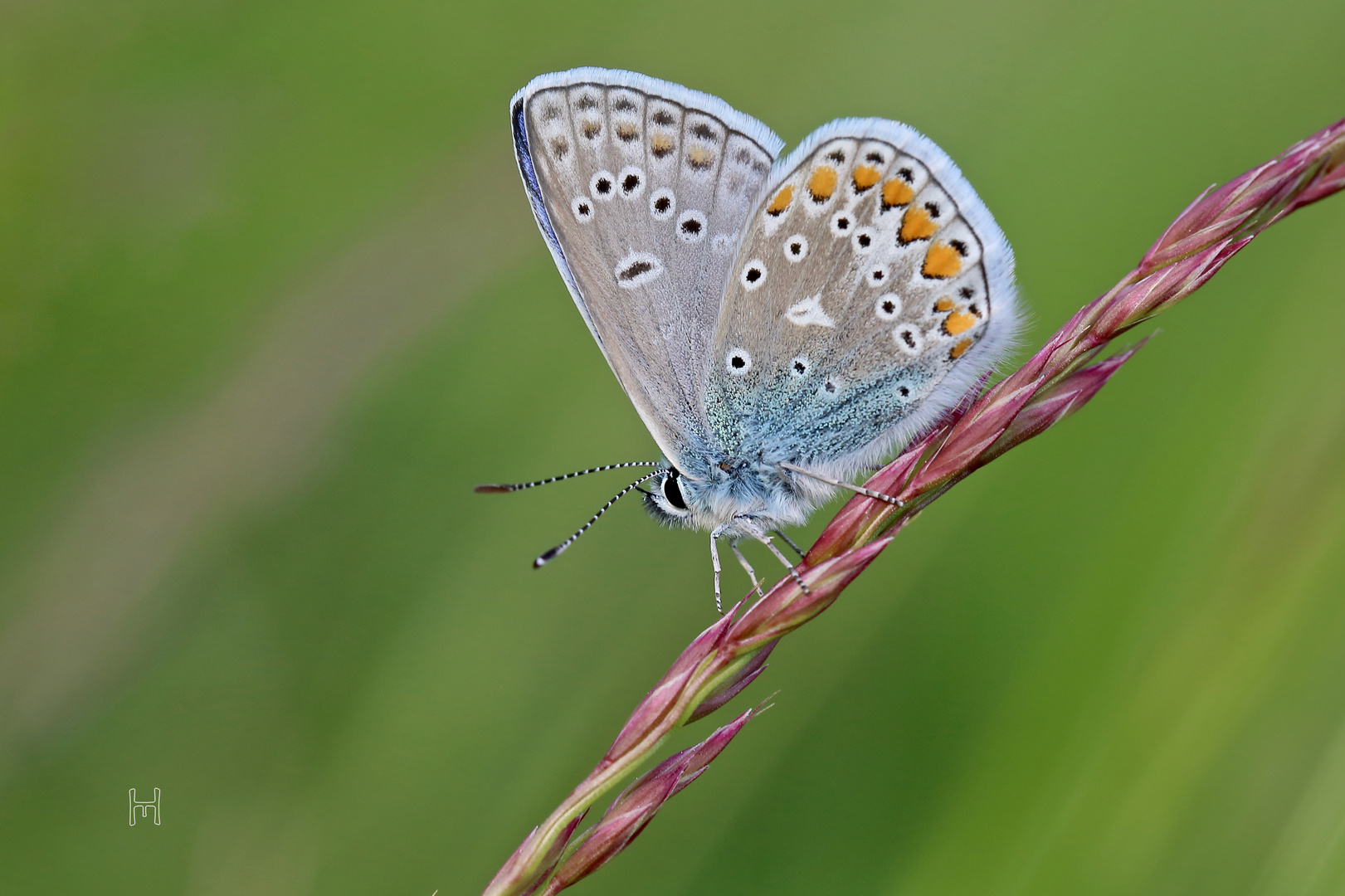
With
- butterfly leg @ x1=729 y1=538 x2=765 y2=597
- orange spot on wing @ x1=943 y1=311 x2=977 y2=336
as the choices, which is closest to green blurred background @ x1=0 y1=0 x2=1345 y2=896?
butterfly leg @ x1=729 y1=538 x2=765 y2=597

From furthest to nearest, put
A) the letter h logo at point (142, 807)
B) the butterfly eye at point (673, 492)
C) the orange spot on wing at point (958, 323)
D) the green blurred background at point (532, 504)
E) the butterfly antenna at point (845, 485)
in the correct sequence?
the letter h logo at point (142, 807)
the butterfly eye at point (673, 492)
the orange spot on wing at point (958, 323)
the green blurred background at point (532, 504)
the butterfly antenna at point (845, 485)

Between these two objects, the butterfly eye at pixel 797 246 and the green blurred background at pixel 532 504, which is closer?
the green blurred background at pixel 532 504

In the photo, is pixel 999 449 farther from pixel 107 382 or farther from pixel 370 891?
pixel 107 382

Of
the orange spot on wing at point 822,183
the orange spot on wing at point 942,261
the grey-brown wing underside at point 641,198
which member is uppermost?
the grey-brown wing underside at point 641,198

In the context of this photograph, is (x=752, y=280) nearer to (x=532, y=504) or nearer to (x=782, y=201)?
(x=782, y=201)

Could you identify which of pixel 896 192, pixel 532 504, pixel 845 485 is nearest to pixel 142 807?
pixel 532 504

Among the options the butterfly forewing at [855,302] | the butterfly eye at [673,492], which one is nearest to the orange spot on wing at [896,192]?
the butterfly forewing at [855,302]

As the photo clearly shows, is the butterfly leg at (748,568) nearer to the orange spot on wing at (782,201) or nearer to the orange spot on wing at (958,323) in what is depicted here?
the orange spot on wing at (958,323)

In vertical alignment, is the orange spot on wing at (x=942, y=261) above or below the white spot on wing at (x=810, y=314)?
below

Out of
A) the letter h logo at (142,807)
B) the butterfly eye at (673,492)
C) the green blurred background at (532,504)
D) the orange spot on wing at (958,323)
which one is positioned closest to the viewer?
the green blurred background at (532,504)
